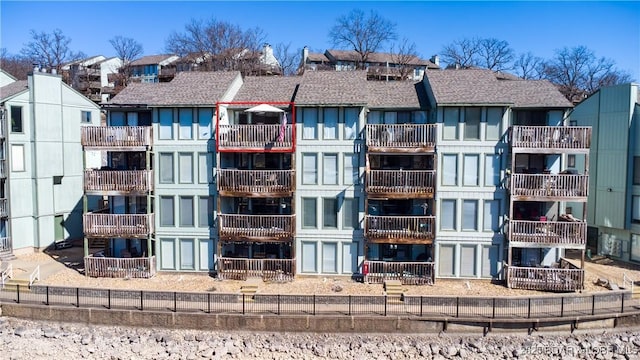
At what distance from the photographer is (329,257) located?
74.5ft

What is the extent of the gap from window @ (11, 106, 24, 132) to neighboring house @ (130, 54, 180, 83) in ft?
124

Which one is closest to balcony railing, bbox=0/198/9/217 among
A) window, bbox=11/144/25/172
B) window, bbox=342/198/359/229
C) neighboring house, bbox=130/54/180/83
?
window, bbox=11/144/25/172

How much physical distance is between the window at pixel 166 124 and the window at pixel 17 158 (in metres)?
10.6

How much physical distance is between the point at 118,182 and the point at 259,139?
7522mm

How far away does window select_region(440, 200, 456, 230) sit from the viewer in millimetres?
22031

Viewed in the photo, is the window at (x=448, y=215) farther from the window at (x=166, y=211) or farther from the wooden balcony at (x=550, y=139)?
the window at (x=166, y=211)

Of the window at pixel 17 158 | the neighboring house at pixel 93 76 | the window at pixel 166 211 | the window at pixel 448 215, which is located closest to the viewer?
the window at pixel 448 215

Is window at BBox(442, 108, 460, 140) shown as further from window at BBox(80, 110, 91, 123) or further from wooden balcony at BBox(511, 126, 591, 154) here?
window at BBox(80, 110, 91, 123)

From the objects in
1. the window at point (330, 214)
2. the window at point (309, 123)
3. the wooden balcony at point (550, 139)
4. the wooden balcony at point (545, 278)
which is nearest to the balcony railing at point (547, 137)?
the wooden balcony at point (550, 139)

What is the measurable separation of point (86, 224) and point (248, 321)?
35.2 feet

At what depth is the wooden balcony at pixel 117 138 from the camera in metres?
22.2

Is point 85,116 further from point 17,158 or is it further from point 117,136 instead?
point 117,136

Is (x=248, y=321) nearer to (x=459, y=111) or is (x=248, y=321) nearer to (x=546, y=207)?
(x=459, y=111)

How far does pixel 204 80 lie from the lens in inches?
958
